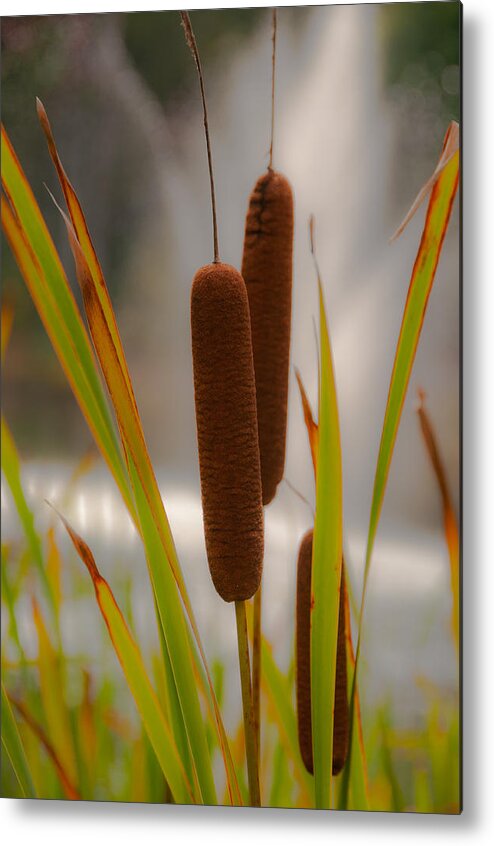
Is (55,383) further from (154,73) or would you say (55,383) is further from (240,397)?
(154,73)

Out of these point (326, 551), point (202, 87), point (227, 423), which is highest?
point (202, 87)

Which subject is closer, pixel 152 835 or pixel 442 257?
pixel 442 257

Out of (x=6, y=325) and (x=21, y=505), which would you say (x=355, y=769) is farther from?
(x=6, y=325)

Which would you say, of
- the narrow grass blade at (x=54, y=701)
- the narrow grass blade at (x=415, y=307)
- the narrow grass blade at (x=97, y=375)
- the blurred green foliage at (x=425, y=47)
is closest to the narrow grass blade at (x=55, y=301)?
the narrow grass blade at (x=97, y=375)

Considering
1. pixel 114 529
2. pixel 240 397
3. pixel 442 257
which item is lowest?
→ pixel 114 529

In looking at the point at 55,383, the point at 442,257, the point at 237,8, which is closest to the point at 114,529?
the point at 55,383

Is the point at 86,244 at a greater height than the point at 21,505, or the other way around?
the point at 86,244

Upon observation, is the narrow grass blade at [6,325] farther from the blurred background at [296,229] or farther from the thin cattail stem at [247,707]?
the thin cattail stem at [247,707]

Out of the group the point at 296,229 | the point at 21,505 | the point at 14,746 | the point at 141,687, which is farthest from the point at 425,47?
the point at 14,746
